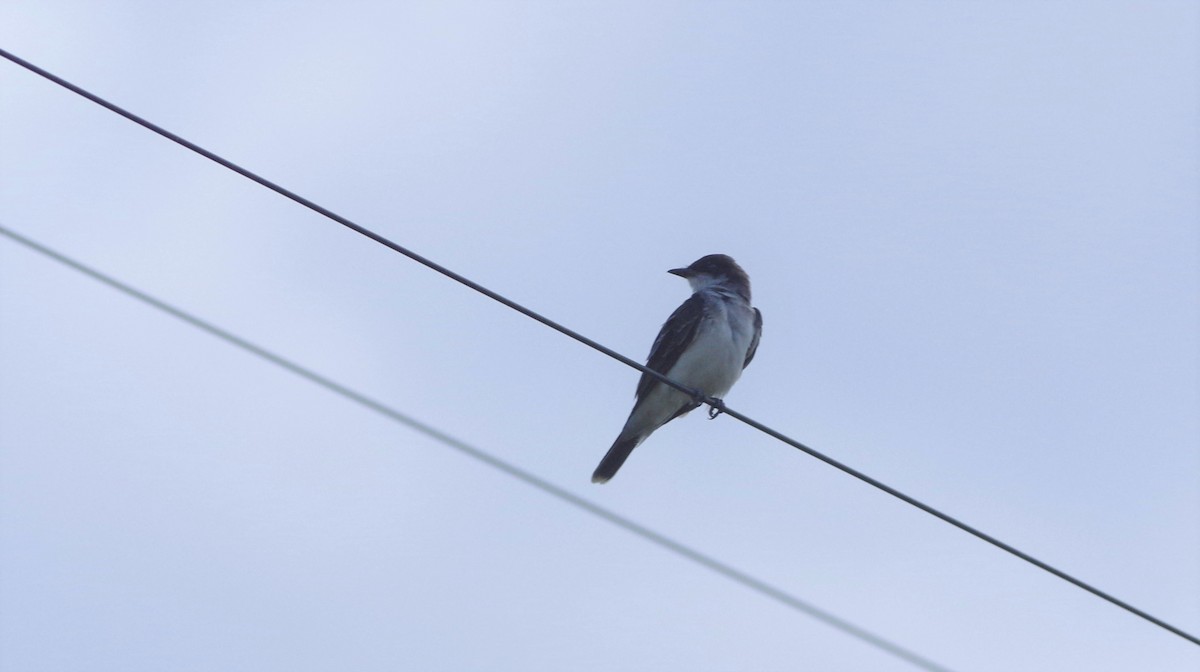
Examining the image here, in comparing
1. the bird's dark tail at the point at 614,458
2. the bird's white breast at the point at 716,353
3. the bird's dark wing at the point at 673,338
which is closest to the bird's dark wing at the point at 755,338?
the bird's white breast at the point at 716,353

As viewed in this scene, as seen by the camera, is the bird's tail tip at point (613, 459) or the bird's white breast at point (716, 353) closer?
the bird's white breast at point (716, 353)

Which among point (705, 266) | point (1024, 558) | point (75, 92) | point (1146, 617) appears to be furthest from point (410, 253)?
point (705, 266)

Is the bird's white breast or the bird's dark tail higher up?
the bird's white breast

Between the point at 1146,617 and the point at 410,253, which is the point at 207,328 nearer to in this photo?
the point at 410,253

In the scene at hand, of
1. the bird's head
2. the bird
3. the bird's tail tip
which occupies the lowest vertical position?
the bird's tail tip

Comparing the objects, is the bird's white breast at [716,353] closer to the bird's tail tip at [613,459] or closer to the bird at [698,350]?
the bird at [698,350]

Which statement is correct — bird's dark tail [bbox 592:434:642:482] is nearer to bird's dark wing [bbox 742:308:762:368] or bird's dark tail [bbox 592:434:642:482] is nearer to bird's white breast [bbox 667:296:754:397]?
bird's white breast [bbox 667:296:754:397]

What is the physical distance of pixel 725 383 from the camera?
1209cm

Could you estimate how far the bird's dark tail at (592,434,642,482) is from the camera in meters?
13.0

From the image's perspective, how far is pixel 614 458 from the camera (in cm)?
1304

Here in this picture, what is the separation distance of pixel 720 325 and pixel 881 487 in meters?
4.81

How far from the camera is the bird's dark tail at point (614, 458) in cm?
1301

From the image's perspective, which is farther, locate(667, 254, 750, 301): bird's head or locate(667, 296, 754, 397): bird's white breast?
locate(667, 254, 750, 301): bird's head

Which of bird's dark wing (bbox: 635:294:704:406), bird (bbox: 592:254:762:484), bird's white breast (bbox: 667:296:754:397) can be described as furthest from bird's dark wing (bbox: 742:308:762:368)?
bird's dark wing (bbox: 635:294:704:406)
